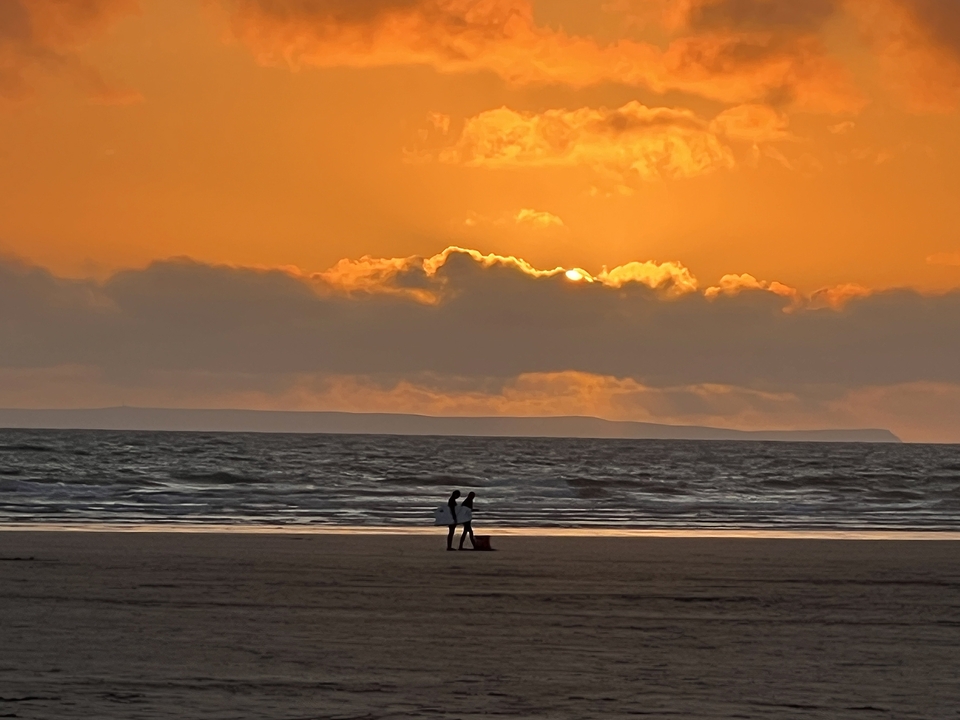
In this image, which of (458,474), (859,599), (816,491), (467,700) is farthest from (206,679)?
(458,474)

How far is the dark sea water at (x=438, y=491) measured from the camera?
44094 millimetres

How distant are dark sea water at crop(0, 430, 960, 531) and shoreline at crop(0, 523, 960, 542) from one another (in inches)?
83.3

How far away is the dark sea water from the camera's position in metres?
44.1

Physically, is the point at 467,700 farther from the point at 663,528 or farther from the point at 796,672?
the point at 663,528

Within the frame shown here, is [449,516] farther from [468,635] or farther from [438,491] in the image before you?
[438,491]

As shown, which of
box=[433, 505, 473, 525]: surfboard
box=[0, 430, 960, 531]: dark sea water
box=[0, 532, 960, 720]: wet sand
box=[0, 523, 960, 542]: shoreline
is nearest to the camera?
box=[0, 532, 960, 720]: wet sand

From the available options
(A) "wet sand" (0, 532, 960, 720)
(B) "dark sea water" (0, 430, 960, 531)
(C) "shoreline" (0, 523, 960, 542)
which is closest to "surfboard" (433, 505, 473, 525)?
(A) "wet sand" (0, 532, 960, 720)

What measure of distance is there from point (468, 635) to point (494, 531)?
69.1ft

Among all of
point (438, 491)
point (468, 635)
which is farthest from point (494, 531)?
point (438, 491)

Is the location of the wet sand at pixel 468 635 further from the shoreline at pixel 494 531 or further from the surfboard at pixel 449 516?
the shoreline at pixel 494 531

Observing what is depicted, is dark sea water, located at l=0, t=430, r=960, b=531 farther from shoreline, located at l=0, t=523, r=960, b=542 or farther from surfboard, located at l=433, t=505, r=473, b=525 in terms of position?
surfboard, located at l=433, t=505, r=473, b=525

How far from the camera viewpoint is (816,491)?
2813 inches

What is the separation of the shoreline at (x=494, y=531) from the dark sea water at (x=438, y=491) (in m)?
2.12

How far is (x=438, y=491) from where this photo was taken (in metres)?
65.8
